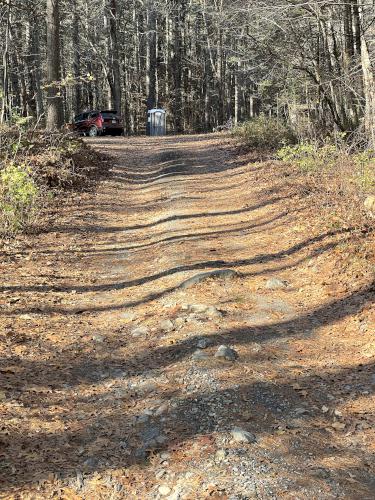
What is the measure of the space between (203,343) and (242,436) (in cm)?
146

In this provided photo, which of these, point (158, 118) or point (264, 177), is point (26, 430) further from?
point (158, 118)

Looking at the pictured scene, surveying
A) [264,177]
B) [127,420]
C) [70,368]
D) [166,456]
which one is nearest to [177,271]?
[70,368]

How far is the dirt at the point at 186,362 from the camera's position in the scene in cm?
330

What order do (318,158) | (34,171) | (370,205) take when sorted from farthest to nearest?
(318,158) → (34,171) → (370,205)

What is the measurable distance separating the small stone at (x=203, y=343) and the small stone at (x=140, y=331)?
0.66m

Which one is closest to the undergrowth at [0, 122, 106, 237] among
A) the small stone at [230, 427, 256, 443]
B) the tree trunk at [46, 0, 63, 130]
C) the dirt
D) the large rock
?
the dirt

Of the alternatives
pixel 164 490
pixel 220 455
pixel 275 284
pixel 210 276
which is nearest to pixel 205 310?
pixel 210 276

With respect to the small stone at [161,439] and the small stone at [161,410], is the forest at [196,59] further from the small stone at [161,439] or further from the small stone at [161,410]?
the small stone at [161,439]

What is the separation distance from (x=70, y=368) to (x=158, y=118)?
2643cm

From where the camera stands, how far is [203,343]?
4953mm

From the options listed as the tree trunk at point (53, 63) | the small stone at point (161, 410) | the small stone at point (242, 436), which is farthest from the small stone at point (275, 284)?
the tree trunk at point (53, 63)

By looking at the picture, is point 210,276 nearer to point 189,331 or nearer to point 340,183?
point 189,331

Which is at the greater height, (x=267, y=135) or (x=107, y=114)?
(x=107, y=114)

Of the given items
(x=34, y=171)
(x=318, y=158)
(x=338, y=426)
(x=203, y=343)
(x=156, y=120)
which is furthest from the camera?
(x=156, y=120)
